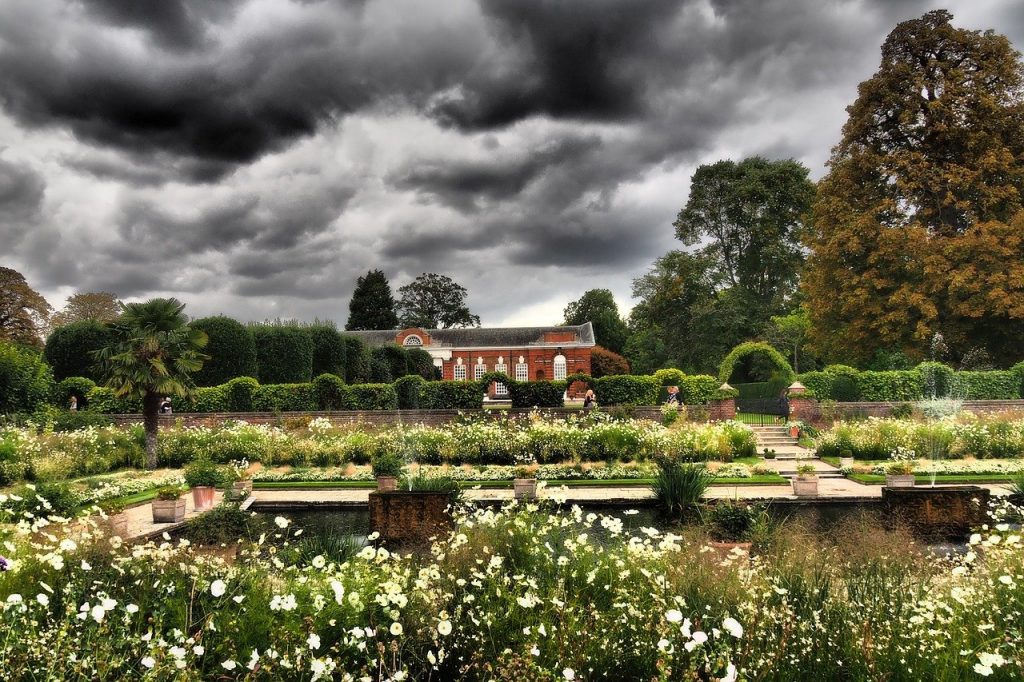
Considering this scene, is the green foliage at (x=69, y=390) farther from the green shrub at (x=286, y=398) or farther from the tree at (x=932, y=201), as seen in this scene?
the tree at (x=932, y=201)

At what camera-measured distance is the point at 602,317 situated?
65.2 metres

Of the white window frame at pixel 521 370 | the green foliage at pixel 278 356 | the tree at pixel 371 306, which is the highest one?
the tree at pixel 371 306

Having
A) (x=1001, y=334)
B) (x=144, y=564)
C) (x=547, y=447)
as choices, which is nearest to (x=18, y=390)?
(x=547, y=447)

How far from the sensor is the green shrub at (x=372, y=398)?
24031mm

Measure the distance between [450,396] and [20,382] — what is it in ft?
45.9

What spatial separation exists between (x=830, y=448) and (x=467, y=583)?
50.9 ft

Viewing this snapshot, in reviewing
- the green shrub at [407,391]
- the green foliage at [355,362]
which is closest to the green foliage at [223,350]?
the green foliage at [355,362]

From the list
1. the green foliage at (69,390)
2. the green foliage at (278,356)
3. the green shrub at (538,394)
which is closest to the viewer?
the green foliage at (69,390)

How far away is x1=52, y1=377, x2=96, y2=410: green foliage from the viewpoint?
80.5ft

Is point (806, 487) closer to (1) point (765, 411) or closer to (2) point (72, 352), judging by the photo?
(1) point (765, 411)

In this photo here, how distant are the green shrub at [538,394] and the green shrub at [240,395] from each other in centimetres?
926

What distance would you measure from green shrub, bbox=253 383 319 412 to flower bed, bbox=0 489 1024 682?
65.9 ft

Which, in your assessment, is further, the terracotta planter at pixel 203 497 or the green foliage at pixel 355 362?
the green foliage at pixel 355 362

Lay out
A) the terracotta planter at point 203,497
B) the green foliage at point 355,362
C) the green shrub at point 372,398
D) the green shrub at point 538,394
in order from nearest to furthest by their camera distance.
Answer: the terracotta planter at point 203,497, the green shrub at point 372,398, the green shrub at point 538,394, the green foliage at point 355,362
